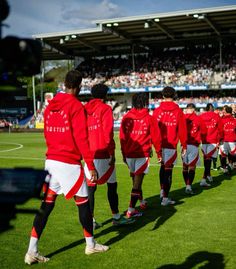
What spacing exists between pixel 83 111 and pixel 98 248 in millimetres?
1697

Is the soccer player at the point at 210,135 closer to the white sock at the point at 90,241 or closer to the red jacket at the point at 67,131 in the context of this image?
the white sock at the point at 90,241

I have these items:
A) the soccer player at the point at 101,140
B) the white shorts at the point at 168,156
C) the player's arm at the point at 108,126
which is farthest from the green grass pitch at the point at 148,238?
the player's arm at the point at 108,126

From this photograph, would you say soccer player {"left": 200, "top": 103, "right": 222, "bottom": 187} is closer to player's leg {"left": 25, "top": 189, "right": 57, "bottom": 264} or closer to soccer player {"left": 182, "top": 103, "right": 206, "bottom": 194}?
soccer player {"left": 182, "top": 103, "right": 206, "bottom": 194}

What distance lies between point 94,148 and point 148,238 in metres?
1.49

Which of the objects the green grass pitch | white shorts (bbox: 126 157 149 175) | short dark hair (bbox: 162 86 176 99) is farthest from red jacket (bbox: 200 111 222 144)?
white shorts (bbox: 126 157 149 175)

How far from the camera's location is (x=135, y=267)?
14.8 ft

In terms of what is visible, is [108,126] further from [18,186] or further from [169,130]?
[18,186]

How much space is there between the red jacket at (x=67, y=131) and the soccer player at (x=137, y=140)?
2.32 metres

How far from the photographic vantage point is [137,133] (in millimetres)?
6891

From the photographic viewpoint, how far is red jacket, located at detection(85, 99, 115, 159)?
593 cm

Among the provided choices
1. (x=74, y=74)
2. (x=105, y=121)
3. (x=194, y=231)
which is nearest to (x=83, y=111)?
(x=74, y=74)

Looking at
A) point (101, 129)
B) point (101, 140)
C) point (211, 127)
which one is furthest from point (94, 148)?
point (211, 127)

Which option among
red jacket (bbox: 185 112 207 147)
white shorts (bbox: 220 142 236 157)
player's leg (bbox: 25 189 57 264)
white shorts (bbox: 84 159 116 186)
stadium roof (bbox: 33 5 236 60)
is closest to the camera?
player's leg (bbox: 25 189 57 264)

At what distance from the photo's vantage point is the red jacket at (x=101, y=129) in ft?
19.5
